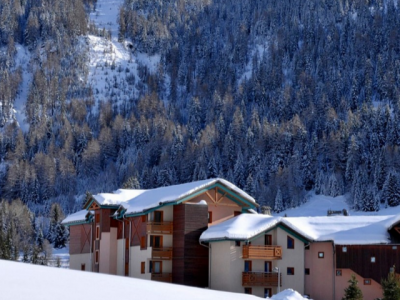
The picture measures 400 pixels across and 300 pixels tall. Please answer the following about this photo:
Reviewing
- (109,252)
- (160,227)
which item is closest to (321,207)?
(109,252)

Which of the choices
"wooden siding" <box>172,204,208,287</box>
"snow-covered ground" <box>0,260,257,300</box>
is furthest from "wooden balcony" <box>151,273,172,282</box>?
"snow-covered ground" <box>0,260,257,300</box>

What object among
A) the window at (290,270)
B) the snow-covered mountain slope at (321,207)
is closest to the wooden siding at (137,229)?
the window at (290,270)

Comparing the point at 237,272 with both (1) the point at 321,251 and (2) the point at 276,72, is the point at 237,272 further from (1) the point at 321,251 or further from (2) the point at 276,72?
(2) the point at 276,72

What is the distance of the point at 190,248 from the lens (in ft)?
165

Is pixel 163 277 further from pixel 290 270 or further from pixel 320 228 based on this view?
pixel 320 228

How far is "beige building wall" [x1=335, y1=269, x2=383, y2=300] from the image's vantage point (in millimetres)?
47781

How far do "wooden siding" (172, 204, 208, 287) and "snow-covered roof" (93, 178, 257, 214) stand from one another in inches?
43.4

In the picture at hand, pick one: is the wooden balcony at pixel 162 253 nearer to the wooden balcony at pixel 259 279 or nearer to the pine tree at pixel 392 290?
the wooden balcony at pixel 259 279

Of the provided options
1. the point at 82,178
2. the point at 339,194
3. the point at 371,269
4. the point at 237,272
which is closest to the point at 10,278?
the point at 237,272

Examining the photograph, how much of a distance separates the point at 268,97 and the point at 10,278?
16316 centimetres

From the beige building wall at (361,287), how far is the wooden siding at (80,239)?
22.5 meters

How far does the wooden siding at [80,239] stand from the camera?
60.9 metres

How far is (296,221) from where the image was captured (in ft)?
170

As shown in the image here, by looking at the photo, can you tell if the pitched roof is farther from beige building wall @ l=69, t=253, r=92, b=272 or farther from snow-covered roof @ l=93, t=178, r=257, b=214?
beige building wall @ l=69, t=253, r=92, b=272
